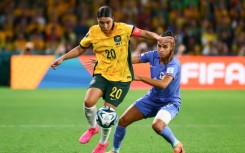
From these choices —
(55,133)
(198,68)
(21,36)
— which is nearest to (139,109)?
(55,133)

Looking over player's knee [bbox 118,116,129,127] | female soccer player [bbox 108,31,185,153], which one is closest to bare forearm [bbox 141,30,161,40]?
female soccer player [bbox 108,31,185,153]

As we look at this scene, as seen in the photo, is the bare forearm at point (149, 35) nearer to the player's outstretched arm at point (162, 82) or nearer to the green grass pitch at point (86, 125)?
the player's outstretched arm at point (162, 82)

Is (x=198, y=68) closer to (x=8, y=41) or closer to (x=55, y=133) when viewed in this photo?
(x=8, y=41)

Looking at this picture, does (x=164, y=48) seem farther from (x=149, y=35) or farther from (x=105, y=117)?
(x=105, y=117)

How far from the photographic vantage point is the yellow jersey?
Answer: 8344mm

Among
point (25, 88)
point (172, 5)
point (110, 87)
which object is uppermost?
point (110, 87)

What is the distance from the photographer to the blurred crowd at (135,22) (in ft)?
69.0

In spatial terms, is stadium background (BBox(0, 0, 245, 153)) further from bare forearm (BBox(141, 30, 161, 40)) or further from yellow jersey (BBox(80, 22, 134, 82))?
bare forearm (BBox(141, 30, 161, 40))

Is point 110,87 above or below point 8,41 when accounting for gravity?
above

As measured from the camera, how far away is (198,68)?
1880cm

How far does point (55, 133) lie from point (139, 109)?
2.71m

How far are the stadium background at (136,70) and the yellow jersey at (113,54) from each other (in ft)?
3.85

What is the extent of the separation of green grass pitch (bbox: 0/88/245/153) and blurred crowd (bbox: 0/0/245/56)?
3.44 meters

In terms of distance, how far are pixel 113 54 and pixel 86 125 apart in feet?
11.4
